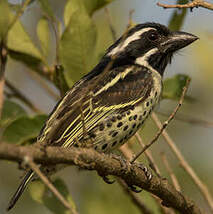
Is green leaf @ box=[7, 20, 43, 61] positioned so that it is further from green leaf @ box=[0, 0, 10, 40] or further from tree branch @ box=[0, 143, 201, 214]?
tree branch @ box=[0, 143, 201, 214]

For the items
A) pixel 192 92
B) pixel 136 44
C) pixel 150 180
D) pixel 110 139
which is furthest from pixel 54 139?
pixel 192 92

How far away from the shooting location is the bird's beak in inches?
211

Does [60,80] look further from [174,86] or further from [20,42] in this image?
[174,86]

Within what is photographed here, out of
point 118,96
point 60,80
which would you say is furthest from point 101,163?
point 60,80

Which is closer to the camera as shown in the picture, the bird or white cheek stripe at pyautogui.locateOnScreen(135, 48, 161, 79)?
the bird

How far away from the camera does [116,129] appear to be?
15.1 feet

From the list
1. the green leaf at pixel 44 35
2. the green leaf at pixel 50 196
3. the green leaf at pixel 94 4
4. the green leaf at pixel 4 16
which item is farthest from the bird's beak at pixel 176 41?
the green leaf at pixel 4 16

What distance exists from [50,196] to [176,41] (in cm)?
190

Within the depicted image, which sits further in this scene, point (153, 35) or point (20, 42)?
point (153, 35)

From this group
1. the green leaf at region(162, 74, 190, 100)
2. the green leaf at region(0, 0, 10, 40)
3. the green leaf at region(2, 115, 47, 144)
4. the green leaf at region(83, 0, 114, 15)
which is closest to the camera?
the green leaf at region(0, 0, 10, 40)

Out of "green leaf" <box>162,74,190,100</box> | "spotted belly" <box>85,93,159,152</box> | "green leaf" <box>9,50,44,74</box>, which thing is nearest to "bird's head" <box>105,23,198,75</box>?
"green leaf" <box>162,74,190,100</box>

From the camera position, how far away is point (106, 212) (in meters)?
5.64

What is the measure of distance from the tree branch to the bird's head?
4.76 ft

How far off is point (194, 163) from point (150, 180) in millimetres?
3130
